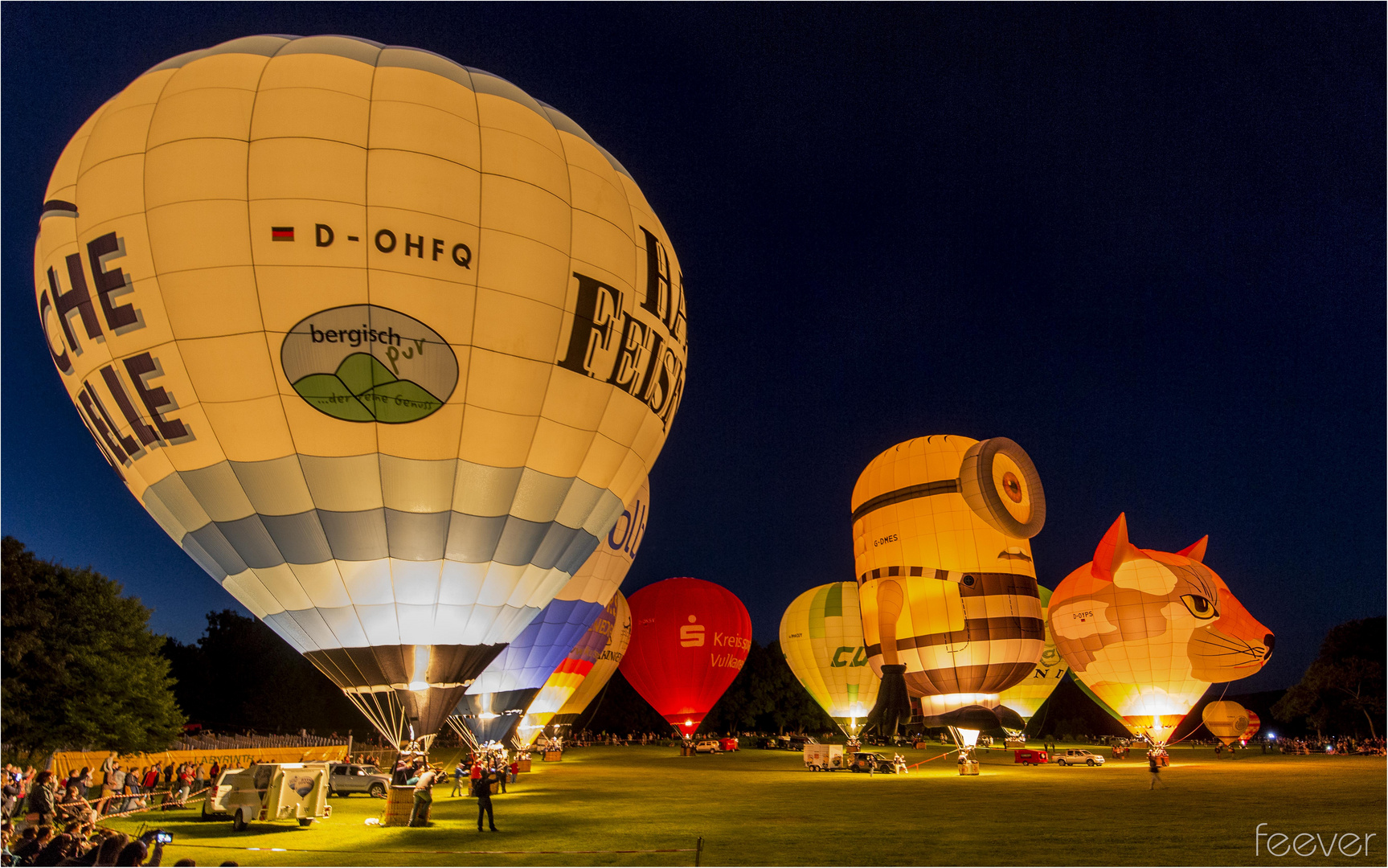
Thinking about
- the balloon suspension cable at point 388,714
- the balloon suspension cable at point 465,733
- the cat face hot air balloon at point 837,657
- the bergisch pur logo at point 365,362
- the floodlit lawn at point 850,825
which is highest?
the bergisch pur logo at point 365,362

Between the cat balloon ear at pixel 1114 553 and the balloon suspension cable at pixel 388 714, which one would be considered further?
the cat balloon ear at pixel 1114 553

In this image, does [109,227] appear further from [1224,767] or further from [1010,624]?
[1224,767]

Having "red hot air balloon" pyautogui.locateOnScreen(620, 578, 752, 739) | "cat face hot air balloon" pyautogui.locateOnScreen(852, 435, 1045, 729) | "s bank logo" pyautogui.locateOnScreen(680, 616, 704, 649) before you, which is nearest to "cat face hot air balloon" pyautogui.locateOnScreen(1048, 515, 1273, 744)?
"cat face hot air balloon" pyautogui.locateOnScreen(852, 435, 1045, 729)

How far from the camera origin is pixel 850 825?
10.9m

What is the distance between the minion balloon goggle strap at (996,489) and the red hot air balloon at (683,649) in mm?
9620

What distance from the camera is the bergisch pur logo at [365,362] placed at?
9586 mm

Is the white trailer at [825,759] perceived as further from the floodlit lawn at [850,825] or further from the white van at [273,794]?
the white van at [273,794]

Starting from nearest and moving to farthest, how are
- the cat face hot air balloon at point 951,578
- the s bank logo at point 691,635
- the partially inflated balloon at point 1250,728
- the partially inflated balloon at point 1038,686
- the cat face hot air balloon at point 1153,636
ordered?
the cat face hot air balloon at point 951,578, the cat face hot air balloon at point 1153,636, the partially inflated balloon at point 1038,686, the s bank logo at point 691,635, the partially inflated balloon at point 1250,728

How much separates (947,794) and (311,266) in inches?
487

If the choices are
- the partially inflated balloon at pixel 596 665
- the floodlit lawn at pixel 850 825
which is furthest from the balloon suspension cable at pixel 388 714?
the partially inflated balloon at pixel 596 665

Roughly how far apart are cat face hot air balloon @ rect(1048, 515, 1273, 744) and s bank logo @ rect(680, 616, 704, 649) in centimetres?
1221

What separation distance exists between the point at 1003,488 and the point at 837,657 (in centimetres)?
956

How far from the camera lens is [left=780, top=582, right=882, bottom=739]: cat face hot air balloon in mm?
30594

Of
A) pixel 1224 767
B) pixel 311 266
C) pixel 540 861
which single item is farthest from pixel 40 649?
pixel 1224 767
